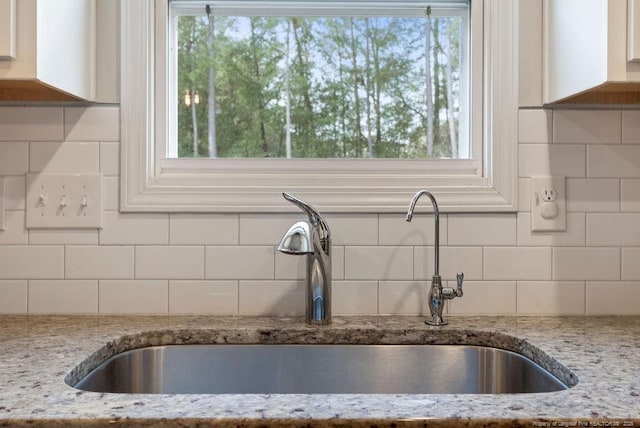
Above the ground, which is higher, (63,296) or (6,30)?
(6,30)

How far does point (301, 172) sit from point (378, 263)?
0.96 feet

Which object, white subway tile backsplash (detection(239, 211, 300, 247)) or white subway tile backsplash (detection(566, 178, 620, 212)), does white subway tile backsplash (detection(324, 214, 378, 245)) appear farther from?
white subway tile backsplash (detection(566, 178, 620, 212))

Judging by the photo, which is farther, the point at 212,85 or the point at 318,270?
the point at 212,85

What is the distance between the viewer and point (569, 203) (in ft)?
4.78

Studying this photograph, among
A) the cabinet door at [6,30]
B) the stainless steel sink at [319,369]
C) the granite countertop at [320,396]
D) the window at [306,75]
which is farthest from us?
the window at [306,75]

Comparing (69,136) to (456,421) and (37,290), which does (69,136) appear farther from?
(456,421)

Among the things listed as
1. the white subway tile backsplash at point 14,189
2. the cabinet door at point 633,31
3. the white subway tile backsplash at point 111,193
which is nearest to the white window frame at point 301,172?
the white subway tile backsplash at point 111,193

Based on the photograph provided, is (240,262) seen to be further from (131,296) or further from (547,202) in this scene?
(547,202)

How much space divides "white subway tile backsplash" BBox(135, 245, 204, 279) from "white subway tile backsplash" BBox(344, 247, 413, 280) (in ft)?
1.18

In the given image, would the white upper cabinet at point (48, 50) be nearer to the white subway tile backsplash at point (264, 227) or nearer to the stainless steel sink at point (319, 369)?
the white subway tile backsplash at point (264, 227)

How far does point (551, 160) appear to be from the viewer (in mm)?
1457

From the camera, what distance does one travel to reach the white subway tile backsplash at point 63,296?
144 centimetres

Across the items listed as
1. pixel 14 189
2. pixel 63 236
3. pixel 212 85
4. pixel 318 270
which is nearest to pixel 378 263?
pixel 318 270

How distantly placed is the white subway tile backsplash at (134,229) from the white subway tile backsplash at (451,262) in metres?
0.61
